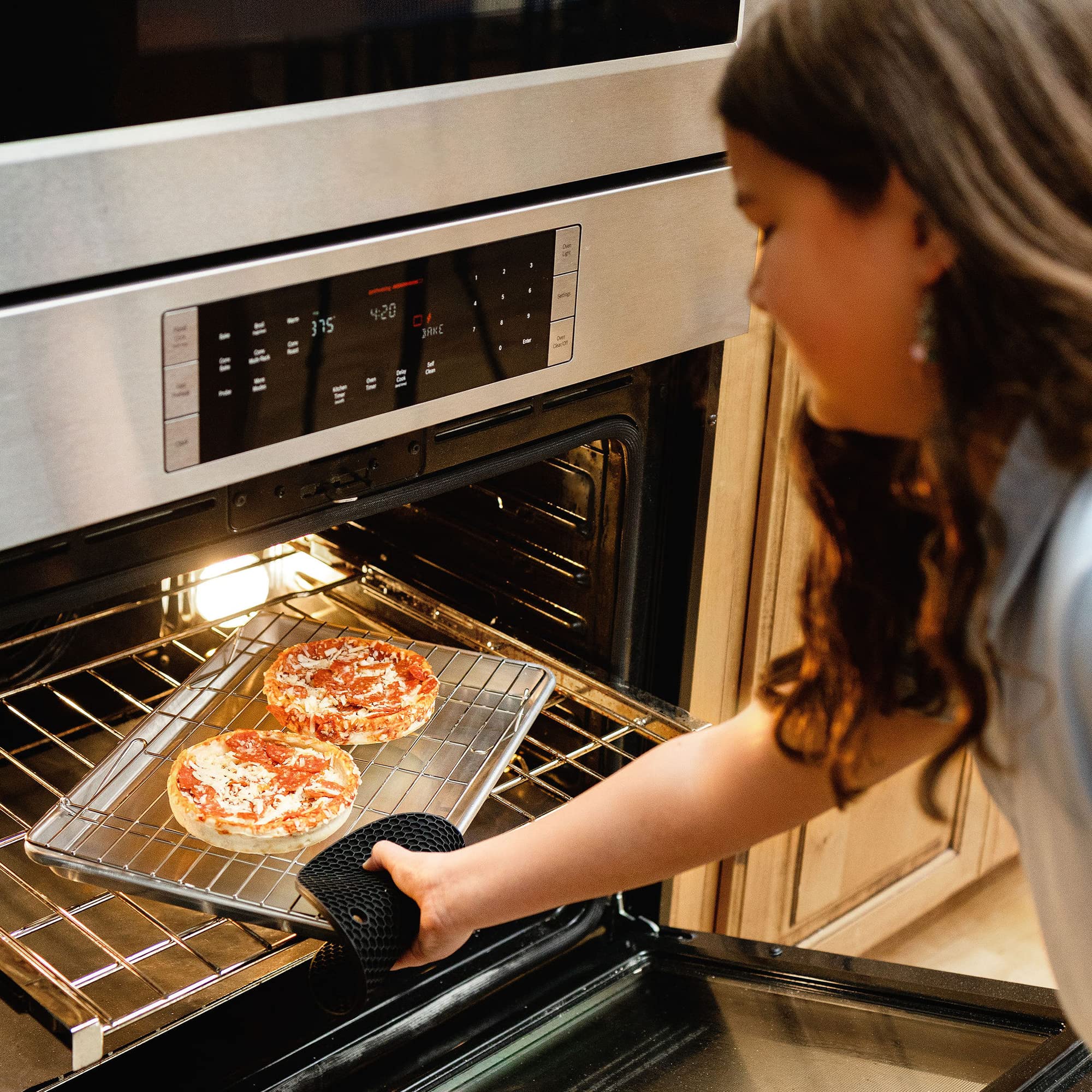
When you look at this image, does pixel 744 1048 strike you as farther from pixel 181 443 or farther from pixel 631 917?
pixel 181 443

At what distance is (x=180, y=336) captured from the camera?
32.3 inches

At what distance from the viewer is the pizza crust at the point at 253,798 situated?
3.74 feet

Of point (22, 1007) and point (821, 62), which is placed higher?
point (821, 62)

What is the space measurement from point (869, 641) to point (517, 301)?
0.37 m

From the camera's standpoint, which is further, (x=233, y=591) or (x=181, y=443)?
(x=233, y=591)

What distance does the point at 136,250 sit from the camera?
77 cm

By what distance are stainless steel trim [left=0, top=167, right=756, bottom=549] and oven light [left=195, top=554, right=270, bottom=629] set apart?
0.55 meters

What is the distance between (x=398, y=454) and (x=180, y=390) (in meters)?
0.22

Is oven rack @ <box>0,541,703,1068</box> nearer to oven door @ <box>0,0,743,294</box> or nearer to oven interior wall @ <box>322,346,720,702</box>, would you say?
oven interior wall @ <box>322,346,720,702</box>

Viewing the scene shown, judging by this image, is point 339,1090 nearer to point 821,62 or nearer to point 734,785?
point 734,785

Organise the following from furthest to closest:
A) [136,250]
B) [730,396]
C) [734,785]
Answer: [730,396]
[734,785]
[136,250]

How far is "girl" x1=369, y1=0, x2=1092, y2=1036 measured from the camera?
641 millimetres

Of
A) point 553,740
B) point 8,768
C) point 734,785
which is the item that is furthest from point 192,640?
point 734,785

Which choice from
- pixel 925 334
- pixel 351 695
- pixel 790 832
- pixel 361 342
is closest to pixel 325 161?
pixel 361 342
